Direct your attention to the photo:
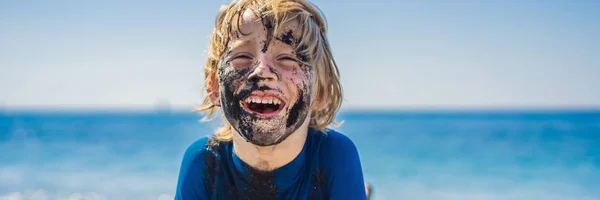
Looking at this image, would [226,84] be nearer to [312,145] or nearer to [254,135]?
[254,135]

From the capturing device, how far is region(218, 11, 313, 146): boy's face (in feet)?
7.85

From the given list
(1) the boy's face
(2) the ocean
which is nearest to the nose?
(1) the boy's face

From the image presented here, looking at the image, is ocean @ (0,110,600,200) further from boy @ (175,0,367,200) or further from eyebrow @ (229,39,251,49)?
eyebrow @ (229,39,251,49)

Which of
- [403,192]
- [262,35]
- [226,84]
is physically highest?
[262,35]

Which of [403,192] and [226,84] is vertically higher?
[226,84]

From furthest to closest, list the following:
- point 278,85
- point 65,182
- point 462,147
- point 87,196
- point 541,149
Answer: point 462,147 < point 541,149 < point 65,182 < point 87,196 < point 278,85

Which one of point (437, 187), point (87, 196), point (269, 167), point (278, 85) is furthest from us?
point (437, 187)

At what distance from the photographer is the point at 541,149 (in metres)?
17.8

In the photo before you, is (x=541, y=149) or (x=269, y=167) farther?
(x=541, y=149)

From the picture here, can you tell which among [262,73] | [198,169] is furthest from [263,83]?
[198,169]

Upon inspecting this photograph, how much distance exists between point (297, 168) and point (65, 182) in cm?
992

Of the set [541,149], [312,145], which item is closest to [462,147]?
[541,149]

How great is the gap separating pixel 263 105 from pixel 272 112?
0.05 m

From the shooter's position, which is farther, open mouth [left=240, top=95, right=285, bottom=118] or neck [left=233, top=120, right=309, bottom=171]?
neck [left=233, top=120, right=309, bottom=171]
